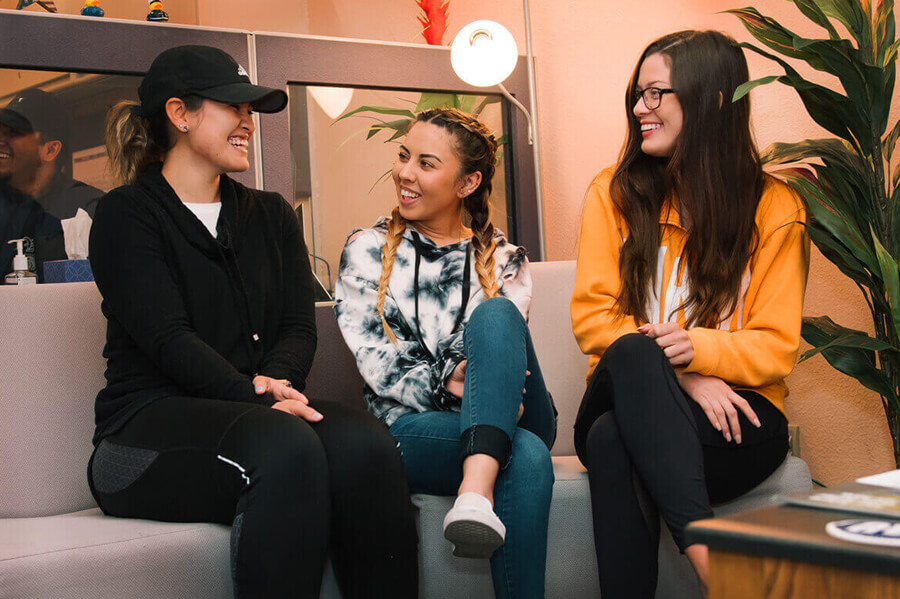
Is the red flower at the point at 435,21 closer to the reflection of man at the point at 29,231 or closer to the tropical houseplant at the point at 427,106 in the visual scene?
the tropical houseplant at the point at 427,106

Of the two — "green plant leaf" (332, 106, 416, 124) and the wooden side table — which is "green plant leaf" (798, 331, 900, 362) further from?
"green plant leaf" (332, 106, 416, 124)

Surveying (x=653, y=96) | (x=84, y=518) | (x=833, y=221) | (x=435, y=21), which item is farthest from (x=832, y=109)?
(x=84, y=518)

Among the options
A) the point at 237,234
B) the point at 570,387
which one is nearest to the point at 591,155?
the point at 570,387

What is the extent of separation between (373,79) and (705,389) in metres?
1.50

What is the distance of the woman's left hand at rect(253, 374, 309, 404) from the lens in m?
1.46

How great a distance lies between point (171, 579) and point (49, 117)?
4.55 ft

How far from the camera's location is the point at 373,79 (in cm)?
250

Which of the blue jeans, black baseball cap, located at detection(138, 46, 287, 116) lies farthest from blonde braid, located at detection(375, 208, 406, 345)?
black baseball cap, located at detection(138, 46, 287, 116)

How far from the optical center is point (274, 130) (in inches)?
93.0

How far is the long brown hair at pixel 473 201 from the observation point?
1758 millimetres

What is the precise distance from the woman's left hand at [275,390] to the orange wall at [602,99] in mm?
1238

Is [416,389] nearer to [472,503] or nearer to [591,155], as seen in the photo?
[472,503]

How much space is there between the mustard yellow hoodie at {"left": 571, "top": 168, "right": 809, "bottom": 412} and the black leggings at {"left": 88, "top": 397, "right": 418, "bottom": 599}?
0.49 metres

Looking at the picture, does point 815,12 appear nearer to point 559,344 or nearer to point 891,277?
point 891,277
